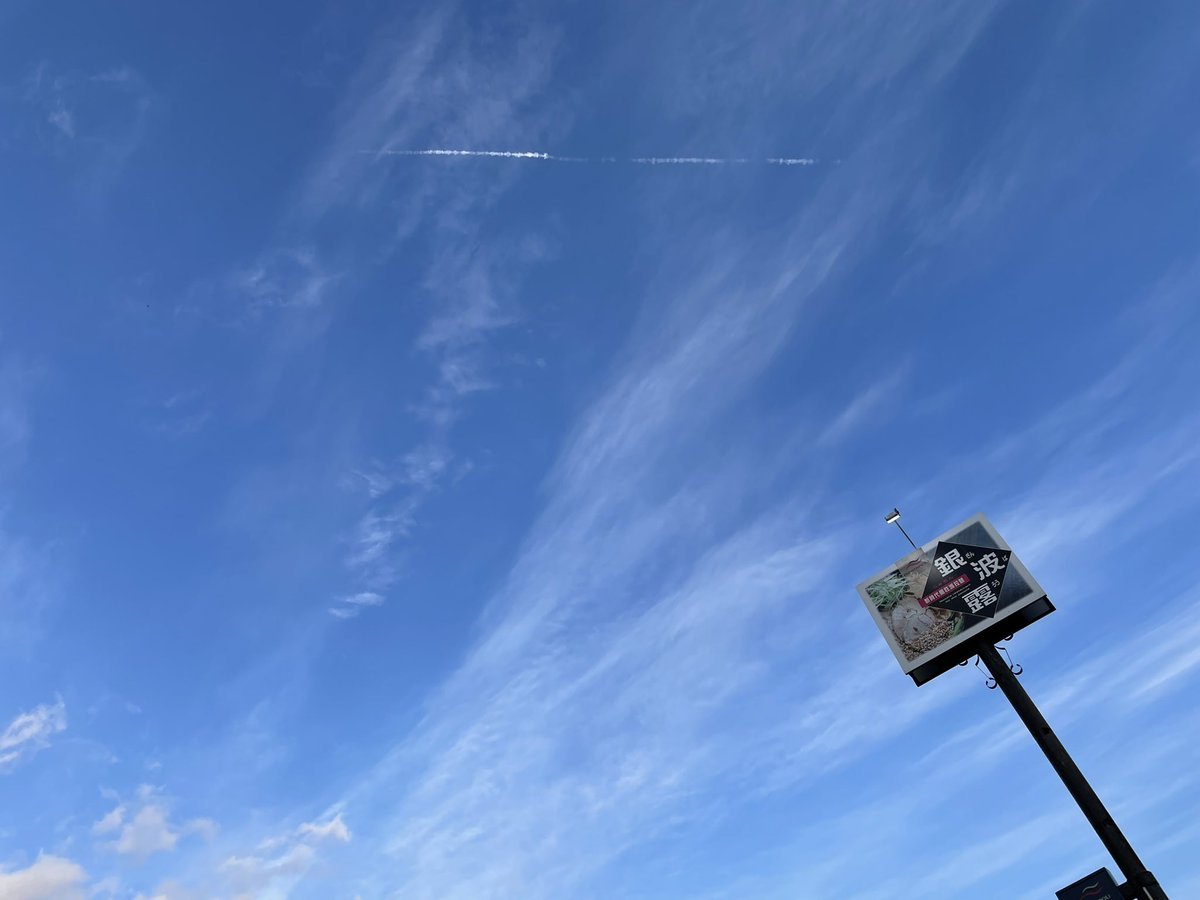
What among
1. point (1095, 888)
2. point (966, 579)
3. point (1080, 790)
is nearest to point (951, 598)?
point (966, 579)

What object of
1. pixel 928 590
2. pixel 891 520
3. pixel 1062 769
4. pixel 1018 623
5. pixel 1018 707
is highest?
pixel 891 520

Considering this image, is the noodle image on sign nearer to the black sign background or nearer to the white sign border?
the white sign border

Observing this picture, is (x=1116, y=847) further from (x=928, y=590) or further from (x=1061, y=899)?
(x=928, y=590)

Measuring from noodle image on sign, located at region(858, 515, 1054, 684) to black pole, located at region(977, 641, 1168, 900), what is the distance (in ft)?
6.87

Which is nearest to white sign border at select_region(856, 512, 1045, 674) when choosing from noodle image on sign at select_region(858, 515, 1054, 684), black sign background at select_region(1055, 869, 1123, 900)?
noodle image on sign at select_region(858, 515, 1054, 684)

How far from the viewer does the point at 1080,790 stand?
91.9ft

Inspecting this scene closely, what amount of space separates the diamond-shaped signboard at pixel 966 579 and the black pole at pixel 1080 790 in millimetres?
2867

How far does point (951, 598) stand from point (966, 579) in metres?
1.20

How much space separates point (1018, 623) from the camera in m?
34.2

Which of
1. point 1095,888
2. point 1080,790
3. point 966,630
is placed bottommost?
point 1095,888

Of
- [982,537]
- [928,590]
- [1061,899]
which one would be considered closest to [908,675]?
[928,590]

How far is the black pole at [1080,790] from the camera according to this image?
25672 millimetres

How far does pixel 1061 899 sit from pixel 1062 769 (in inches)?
184

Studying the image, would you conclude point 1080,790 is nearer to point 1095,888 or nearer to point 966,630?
point 1095,888
